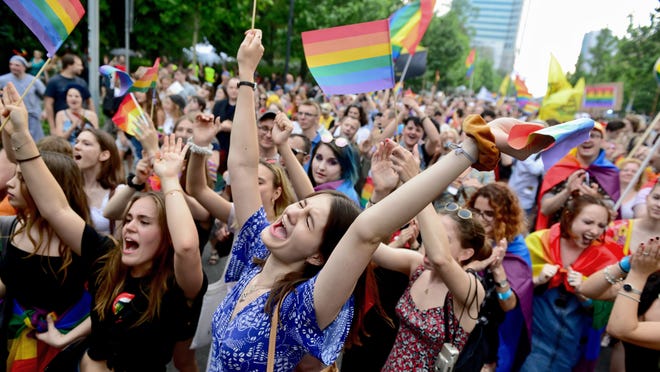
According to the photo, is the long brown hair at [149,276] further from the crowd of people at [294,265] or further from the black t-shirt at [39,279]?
the black t-shirt at [39,279]

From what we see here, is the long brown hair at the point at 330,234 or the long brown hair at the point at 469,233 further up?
the long brown hair at the point at 330,234

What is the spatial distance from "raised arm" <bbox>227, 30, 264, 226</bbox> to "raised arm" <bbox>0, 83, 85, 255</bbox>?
0.88 m

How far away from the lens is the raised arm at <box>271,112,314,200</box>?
97.9 inches


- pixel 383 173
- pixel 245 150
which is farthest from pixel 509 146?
pixel 245 150

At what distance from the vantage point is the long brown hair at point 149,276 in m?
2.20

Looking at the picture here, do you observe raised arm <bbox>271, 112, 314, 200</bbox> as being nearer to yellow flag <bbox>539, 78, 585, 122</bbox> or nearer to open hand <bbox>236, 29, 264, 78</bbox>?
open hand <bbox>236, 29, 264, 78</bbox>

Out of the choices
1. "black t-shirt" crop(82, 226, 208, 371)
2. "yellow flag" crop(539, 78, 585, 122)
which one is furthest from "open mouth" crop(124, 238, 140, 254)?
"yellow flag" crop(539, 78, 585, 122)

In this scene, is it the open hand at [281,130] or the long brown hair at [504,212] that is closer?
the open hand at [281,130]

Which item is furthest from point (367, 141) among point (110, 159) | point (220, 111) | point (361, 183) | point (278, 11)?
point (278, 11)

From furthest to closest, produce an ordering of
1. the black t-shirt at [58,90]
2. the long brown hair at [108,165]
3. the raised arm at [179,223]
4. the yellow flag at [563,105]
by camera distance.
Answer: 1. the yellow flag at [563,105]
2. the black t-shirt at [58,90]
3. the long brown hair at [108,165]
4. the raised arm at [179,223]

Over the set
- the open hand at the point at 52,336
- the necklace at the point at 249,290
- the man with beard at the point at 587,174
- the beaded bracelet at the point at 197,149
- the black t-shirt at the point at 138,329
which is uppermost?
the beaded bracelet at the point at 197,149

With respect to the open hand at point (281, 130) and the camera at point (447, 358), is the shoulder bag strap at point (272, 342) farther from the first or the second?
the open hand at point (281, 130)

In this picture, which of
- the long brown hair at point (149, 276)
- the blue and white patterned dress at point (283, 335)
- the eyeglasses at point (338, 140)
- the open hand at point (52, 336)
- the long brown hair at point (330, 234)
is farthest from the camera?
the eyeglasses at point (338, 140)

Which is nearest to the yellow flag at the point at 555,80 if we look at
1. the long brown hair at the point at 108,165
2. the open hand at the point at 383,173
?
the open hand at the point at 383,173
